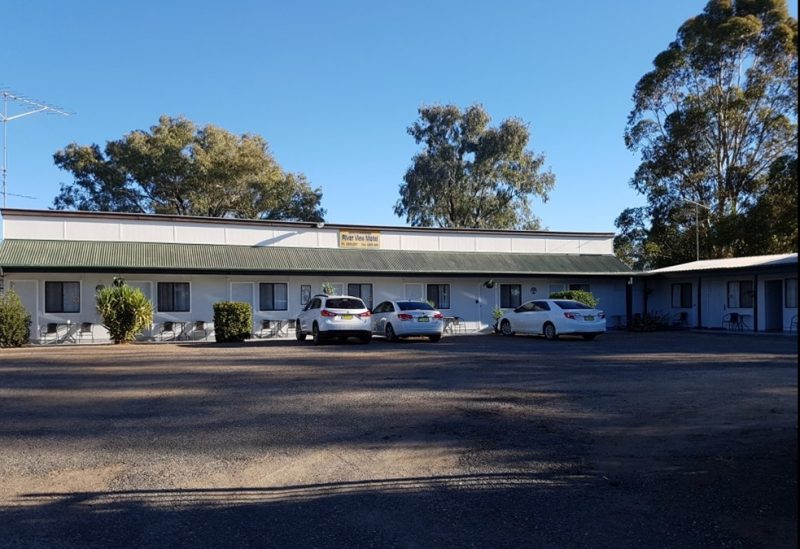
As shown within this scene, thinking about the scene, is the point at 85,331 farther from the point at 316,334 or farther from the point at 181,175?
the point at 181,175

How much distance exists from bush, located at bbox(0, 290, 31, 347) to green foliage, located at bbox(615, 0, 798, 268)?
32.6 meters

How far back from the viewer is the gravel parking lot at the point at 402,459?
4.80 meters

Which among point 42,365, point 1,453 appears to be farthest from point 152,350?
point 1,453

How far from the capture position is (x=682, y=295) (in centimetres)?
3109

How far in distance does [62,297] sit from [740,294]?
86.6 feet

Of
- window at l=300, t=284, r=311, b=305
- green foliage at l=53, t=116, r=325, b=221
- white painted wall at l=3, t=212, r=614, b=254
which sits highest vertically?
green foliage at l=53, t=116, r=325, b=221

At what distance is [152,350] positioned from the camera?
19.6 meters

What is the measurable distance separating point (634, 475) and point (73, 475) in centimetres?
506

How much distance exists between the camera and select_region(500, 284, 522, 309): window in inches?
1186

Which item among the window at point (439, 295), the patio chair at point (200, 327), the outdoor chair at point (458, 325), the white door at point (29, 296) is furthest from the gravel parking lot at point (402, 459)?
the window at point (439, 295)

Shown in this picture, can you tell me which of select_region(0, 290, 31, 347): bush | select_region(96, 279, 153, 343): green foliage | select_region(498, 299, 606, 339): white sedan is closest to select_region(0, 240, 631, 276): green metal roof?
select_region(0, 290, 31, 347): bush

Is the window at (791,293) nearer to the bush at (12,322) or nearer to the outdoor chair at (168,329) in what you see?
the outdoor chair at (168,329)

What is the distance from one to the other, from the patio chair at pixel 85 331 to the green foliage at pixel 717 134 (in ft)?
102

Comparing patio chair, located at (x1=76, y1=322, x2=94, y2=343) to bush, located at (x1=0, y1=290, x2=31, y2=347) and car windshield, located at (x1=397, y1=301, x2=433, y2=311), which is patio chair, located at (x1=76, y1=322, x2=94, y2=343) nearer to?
bush, located at (x1=0, y1=290, x2=31, y2=347)
